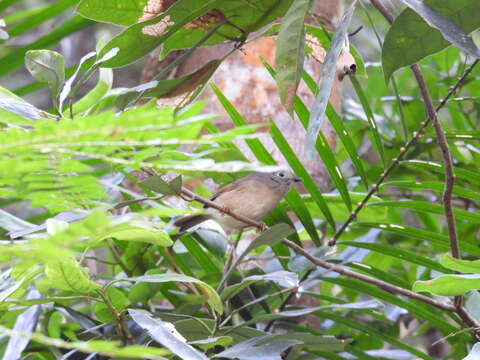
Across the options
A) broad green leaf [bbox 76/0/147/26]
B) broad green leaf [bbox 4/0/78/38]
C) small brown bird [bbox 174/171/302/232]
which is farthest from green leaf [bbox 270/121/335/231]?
broad green leaf [bbox 4/0/78/38]

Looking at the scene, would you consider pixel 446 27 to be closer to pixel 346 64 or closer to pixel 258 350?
pixel 346 64

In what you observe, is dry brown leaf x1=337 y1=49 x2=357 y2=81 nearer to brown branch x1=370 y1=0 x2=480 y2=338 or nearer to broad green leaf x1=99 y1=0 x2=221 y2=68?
brown branch x1=370 y1=0 x2=480 y2=338

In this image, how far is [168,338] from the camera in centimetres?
120

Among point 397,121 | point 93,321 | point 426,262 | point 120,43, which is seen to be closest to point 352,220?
point 426,262

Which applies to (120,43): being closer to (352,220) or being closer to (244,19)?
(244,19)

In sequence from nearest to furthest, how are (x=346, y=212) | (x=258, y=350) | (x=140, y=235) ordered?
(x=140, y=235) → (x=258, y=350) → (x=346, y=212)

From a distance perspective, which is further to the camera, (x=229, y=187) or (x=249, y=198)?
(x=229, y=187)

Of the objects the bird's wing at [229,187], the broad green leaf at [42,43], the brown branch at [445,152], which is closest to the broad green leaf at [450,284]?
the brown branch at [445,152]

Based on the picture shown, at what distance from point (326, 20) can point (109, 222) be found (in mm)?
2474

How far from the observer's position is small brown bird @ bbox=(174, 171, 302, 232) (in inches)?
87.3

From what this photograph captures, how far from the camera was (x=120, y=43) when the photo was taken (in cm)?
140

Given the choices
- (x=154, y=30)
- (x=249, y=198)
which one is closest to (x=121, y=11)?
(x=154, y=30)

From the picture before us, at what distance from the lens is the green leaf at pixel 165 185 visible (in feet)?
4.25

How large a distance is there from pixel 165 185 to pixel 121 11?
44 centimetres
